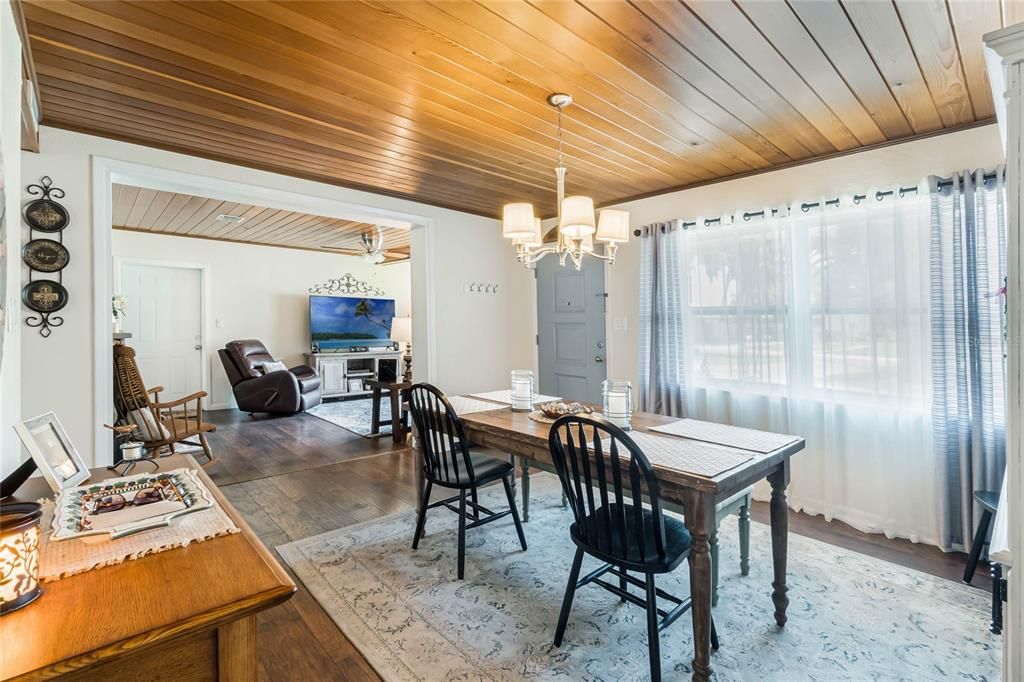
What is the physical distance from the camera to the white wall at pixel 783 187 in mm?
2631

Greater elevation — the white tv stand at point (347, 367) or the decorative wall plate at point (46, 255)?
the decorative wall plate at point (46, 255)

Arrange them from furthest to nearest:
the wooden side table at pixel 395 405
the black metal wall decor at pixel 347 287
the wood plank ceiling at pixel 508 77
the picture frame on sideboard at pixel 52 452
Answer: the black metal wall decor at pixel 347 287 < the wooden side table at pixel 395 405 < the wood plank ceiling at pixel 508 77 < the picture frame on sideboard at pixel 52 452

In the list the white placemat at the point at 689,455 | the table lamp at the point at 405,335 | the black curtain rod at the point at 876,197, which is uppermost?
the black curtain rod at the point at 876,197

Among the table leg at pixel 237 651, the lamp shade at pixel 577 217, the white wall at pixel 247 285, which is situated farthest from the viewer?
the white wall at pixel 247 285

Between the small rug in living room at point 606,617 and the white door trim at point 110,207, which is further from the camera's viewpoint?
the white door trim at point 110,207

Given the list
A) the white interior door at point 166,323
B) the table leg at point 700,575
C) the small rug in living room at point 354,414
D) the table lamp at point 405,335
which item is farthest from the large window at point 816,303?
the white interior door at point 166,323

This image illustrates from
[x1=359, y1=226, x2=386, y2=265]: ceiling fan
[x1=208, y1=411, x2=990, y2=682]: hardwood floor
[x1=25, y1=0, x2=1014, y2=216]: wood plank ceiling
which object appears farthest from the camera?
[x1=359, y1=226, x2=386, y2=265]: ceiling fan

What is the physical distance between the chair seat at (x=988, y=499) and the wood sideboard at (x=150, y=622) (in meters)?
2.86

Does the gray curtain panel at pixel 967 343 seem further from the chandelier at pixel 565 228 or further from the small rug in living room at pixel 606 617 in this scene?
the chandelier at pixel 565 228

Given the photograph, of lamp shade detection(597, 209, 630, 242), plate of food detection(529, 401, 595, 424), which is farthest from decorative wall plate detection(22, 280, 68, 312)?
lamp shade detection(597, 209, 630, 242)

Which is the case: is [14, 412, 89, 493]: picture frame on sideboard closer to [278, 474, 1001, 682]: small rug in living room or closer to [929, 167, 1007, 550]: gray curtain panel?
[278, 474, 1001, 682]: small rug in living room

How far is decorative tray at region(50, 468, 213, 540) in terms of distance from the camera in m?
1.07

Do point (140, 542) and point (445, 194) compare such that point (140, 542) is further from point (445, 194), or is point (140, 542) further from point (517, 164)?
point (445, 194)

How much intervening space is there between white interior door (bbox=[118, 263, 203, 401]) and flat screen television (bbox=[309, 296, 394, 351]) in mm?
1501
